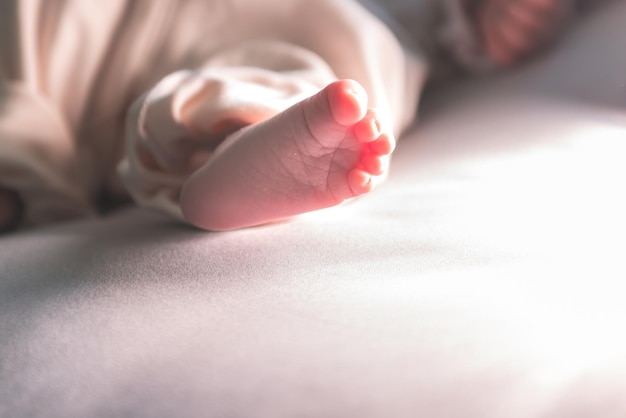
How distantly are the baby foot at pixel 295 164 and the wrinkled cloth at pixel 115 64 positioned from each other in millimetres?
143

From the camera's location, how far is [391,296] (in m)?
0.40

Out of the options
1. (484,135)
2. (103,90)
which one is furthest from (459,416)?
(103,90)

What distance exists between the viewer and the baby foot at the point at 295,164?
0.43 meters

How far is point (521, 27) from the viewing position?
33.8 inches

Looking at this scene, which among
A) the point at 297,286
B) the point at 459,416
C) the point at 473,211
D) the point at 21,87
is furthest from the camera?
the point at 21,87

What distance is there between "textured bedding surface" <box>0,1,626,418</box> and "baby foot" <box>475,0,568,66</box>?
252 mm

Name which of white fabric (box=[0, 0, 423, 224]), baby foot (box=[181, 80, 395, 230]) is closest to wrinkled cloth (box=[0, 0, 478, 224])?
white fabric (box=[0, 0, 423, 224])

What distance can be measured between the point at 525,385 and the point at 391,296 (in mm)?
101

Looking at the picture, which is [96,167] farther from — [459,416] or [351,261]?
[459,416]

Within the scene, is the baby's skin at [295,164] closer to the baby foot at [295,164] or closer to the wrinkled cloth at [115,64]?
the baby foot at [295,164]

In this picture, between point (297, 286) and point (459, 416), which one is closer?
point (459, 416)

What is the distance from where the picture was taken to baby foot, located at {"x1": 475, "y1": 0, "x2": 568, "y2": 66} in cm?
86

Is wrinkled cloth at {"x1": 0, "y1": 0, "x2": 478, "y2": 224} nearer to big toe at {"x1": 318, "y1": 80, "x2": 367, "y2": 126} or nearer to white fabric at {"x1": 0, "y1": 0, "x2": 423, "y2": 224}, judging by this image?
white fabric at {"x1": 0, "y1": 0, "x2": 423, "y2": 224}

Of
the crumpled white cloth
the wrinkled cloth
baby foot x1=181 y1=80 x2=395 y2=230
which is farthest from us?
the wrinkled cloth
